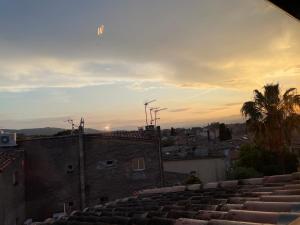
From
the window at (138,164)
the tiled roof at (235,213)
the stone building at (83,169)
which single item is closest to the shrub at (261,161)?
the window at (138,164)

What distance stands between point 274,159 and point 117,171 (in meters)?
12.5

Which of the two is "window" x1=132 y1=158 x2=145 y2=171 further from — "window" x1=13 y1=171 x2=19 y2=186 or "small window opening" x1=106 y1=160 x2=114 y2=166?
"window" x1=13 y1=171 x2=19 y2=186

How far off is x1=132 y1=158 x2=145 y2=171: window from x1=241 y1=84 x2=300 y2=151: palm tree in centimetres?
898

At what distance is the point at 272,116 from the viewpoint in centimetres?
2467

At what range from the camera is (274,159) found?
33.8 m

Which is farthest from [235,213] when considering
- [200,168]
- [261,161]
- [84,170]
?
[200,168]

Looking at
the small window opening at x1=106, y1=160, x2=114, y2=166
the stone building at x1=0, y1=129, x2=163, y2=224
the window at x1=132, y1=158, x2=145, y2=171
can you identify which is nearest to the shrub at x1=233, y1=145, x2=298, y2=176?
the window at x1=132, y1=158, x2=145, y2=171

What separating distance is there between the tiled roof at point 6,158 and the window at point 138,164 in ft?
27.2

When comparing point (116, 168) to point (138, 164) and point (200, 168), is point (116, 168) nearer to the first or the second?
point (138, 164)

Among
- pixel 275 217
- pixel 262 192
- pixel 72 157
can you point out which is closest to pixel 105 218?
pixel 262 192

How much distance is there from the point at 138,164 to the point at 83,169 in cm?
397

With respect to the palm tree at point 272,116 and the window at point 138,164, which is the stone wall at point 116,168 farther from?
the palm tree at point 272,116

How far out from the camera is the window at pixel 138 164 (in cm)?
3111

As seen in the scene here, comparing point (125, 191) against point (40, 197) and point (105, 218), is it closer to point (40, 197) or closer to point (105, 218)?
point (40, 197)
